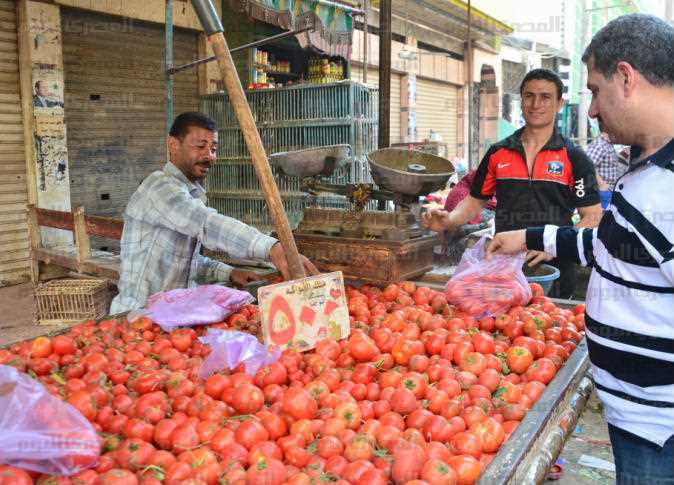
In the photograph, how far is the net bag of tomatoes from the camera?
294cm

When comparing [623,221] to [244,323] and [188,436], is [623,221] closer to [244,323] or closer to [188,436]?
[188,436]

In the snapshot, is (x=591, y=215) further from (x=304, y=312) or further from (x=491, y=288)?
(x=304, y=312)

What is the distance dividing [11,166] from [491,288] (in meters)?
6.62

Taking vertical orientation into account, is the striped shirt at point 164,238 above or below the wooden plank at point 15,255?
above

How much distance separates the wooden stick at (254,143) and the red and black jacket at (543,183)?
1.77 metres

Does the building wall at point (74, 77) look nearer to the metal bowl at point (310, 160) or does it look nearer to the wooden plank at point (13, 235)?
the wooden plank at point (13, 235)

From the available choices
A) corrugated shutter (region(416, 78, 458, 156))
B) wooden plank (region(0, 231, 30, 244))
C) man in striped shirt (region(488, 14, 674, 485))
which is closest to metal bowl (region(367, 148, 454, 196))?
man in striped shirt (region(488, 14, 674, 485))

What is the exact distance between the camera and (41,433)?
153 centimetres

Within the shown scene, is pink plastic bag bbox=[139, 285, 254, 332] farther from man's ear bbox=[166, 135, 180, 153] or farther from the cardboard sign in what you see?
man's ear bbox=[166, 135, 180, 153]

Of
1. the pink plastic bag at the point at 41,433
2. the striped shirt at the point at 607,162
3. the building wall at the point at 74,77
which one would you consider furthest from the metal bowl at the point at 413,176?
the building wall at the point at 74,77


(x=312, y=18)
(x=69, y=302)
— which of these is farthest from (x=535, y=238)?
(x=312, y=18)

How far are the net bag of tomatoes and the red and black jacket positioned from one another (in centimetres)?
89

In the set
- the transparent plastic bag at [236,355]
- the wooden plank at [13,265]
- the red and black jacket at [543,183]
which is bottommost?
the wooden plank at [13,265]

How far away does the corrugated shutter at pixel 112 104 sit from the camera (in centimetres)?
792
